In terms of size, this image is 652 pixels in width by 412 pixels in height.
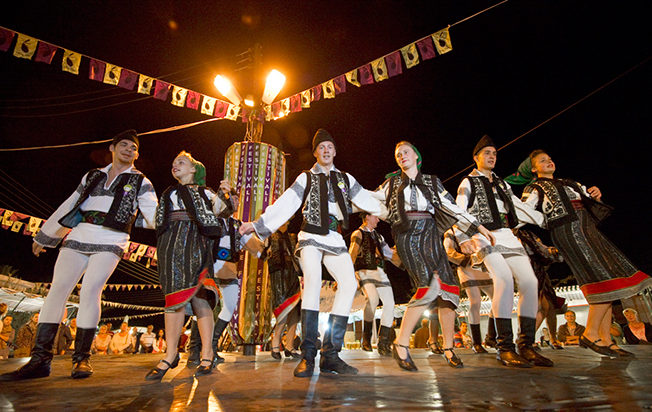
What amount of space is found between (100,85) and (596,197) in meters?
10.3

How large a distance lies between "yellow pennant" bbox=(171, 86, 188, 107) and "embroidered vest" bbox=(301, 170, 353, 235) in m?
5.52

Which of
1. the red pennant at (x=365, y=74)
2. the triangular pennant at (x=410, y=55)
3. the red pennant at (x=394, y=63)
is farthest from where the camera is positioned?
the red pennant at (x=365, y=74)

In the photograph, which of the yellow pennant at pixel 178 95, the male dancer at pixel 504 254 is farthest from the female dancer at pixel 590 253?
the yellow pennant at pixel 178 95

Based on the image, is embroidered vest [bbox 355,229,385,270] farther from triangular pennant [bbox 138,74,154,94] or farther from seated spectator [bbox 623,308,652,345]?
seated spectator [bbox 623,308,652,345]

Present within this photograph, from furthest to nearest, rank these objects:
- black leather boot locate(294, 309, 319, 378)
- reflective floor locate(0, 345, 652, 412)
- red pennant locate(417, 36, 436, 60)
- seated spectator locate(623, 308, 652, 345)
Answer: seated spectator locate(623, 308, 652, 345) → red pennant locate(417, 36, 436, 60) → black leather boot locate(294, 309, 319, 378) → reflective floor locate(0, 345, 652, 412)

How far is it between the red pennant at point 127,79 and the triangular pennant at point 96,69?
0.32 m

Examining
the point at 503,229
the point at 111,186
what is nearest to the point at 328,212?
the point at 503,229

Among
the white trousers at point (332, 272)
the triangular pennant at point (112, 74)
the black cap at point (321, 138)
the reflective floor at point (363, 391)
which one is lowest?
the reflective floor at point (363, 391)

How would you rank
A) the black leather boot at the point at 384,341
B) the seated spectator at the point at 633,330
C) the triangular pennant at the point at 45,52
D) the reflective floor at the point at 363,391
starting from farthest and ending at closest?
the seated spectator at the point at 633,330 → the triangular pennant at the point at 45,52 → the black leather boot at the point at 384,341 → the reflective floor at the point at 363,391

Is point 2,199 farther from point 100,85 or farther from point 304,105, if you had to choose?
point 304,105

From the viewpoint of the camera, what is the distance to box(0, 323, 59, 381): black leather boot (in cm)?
288

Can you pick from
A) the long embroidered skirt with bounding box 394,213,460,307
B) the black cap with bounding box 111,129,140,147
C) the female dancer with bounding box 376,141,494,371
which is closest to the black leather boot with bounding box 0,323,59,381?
the black cap with bounding box 111,129,140,147

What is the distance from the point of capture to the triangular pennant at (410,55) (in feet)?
21.4

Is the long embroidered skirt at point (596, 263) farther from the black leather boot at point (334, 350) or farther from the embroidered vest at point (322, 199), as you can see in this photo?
the black leather boot at point (334, 350)
